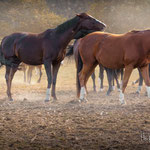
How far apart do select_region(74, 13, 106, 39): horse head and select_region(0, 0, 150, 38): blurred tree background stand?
36317mm

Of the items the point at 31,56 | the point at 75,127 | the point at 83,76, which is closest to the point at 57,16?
the point at 31,56

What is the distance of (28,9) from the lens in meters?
56.9

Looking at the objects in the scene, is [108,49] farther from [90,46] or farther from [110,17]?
[110,17]

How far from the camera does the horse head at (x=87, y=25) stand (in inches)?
461

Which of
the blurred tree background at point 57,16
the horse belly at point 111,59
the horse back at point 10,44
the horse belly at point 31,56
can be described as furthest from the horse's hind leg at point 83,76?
Result: the blurred tree background at point 57,16

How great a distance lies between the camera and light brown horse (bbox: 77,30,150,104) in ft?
33.7

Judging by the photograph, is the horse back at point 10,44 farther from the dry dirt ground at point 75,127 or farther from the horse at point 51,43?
the dry dirt ground at point 75,127

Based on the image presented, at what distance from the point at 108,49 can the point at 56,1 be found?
65.2 m

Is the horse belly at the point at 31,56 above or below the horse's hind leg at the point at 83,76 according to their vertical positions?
above

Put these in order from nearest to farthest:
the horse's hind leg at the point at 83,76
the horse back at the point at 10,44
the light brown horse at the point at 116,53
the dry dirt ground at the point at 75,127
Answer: the dry dirt ground at the point at 75,127
the light brown horse at the point at 116,53
the horse's hind leg at the point at 83,76
the horse back at the point at 10,44

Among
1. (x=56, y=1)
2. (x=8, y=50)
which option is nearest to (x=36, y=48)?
(x=8, y=50)

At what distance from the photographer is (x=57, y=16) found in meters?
55.4

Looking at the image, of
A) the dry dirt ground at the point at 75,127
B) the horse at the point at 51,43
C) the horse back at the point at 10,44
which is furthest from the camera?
the horse back at the point at 10,44

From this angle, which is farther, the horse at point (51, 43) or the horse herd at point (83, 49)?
the horse at point (51, 43)
